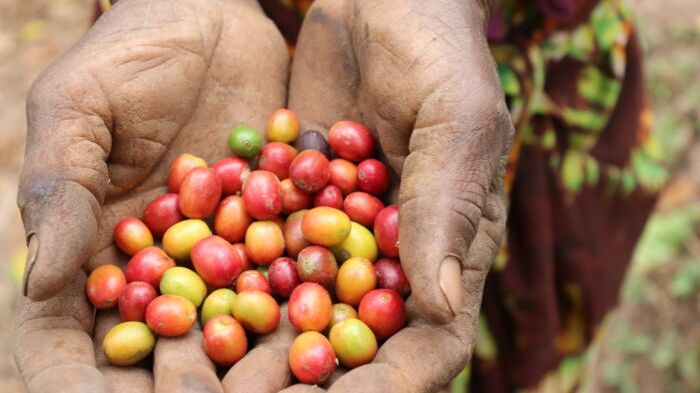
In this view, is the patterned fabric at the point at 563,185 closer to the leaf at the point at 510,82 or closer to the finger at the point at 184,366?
the leaf at the point at 510,82

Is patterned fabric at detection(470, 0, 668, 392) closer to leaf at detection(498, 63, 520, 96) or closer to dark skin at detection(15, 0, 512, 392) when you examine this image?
leaf at detection(498, 63, 520, 96)

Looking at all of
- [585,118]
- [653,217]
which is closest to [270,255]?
[585,118]

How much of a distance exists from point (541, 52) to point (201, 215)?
1366mm

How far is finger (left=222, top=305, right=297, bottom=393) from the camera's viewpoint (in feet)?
7.38

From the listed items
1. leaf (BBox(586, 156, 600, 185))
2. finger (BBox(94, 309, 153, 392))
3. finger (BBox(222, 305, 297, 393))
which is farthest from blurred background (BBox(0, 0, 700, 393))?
finger (BBox(94, 309, 153, 392))

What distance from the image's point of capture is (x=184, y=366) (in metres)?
2.24

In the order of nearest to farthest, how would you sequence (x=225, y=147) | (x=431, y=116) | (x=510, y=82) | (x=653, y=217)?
(x=431, y=116)
(x=510, y=82)
(x=225, y=147)
(x=653, y=217)

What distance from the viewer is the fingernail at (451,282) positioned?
213 centimetres

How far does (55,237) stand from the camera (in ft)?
7.24

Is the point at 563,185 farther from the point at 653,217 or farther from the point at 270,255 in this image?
the point at 653,217

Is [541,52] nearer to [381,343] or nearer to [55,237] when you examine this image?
[381,343]

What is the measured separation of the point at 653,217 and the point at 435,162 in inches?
132

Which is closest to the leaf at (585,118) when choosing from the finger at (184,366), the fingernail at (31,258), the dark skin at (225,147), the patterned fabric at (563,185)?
the patterned fabric at (563,185)

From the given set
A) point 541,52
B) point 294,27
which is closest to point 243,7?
point 294,27
